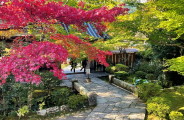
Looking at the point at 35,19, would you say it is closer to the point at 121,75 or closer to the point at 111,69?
the point at 121,75

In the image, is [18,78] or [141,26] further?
[141,26]

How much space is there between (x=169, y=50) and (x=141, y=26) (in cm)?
604

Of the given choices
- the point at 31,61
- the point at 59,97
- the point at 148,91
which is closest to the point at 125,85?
the point at 148,91

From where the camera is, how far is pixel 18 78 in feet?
16.0

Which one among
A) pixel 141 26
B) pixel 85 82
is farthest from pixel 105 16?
pixel 85 82

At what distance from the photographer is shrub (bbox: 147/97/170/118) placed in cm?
600

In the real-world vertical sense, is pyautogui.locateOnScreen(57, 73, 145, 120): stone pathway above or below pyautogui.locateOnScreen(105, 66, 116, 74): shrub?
below

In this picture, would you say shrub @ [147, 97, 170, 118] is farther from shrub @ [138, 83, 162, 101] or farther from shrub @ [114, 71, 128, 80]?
shrub @ [114, 71, 128, 80]

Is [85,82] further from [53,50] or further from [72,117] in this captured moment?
[53,50]

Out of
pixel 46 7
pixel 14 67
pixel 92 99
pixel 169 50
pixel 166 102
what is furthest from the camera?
pixel 169 50

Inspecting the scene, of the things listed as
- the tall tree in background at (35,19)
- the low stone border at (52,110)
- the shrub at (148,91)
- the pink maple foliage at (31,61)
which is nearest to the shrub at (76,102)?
the low stone border at (52,110)

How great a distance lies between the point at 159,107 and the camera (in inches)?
239

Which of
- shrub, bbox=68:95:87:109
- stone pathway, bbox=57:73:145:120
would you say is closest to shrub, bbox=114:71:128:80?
stone pathway, bbox=57:73:145:120

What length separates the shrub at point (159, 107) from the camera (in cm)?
600
